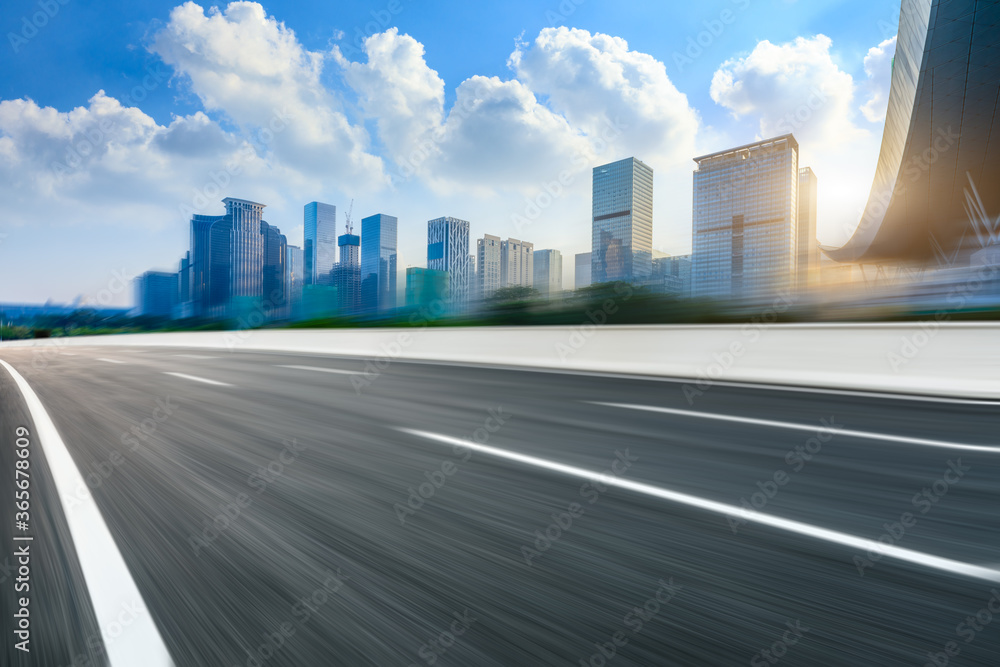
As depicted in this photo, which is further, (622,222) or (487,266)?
(487,266)

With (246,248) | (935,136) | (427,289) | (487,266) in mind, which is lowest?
(427,289)

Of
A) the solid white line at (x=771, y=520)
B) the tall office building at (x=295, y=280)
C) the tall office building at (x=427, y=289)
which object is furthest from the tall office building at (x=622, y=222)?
the tall office building at (x=295, y=280)

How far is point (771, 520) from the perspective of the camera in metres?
2.60

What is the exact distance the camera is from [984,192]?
128 feet

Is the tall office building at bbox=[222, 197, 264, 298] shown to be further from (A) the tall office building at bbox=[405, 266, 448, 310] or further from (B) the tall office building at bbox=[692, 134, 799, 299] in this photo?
(B) the tall office building at bbox=[692, 134, 799, 299]

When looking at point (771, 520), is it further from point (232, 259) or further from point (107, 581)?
point (232, 259)

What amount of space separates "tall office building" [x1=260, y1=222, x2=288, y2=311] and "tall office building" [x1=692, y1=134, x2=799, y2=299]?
715 inches

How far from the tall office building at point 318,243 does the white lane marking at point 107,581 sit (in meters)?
19.1

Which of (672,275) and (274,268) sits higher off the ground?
(274,268)

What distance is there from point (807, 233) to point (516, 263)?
7.45 metres

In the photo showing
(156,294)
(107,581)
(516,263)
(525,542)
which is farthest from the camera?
(156,294)

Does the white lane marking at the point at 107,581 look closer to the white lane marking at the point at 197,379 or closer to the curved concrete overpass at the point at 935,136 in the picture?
the white lane marking at the point at 197,379

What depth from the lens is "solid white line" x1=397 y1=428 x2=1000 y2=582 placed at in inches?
83.4

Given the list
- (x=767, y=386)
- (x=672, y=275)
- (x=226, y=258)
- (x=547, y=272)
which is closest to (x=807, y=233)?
(x=672, y=275)
